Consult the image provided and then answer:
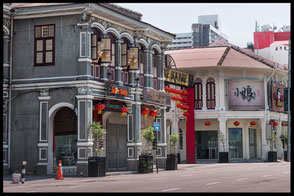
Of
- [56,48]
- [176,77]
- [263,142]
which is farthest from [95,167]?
[263,142]

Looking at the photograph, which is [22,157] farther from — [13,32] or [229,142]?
[229,142]

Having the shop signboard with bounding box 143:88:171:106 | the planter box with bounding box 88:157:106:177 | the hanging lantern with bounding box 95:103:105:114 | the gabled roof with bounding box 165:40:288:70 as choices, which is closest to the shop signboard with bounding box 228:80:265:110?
the gabled roof with bounding box 165:40:288:70

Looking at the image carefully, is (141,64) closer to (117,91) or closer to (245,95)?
(117,91)

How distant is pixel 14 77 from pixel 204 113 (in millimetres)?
27253

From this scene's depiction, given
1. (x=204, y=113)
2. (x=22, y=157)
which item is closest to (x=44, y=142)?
(x=22, y=157)

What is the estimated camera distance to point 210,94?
2270 inches

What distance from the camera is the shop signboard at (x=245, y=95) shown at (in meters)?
57.6

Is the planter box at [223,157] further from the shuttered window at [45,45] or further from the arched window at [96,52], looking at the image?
the shuttered window at [45,45]

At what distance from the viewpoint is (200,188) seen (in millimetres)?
19875

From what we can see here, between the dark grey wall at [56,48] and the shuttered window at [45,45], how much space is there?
0.23 meters

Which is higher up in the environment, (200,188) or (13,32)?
(13,32)

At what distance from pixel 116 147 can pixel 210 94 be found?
2042 centimetres

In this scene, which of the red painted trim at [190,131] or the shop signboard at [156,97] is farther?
the red painted trim at [190,131]

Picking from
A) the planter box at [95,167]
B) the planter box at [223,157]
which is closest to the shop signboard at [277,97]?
the planter box at [223,157]
